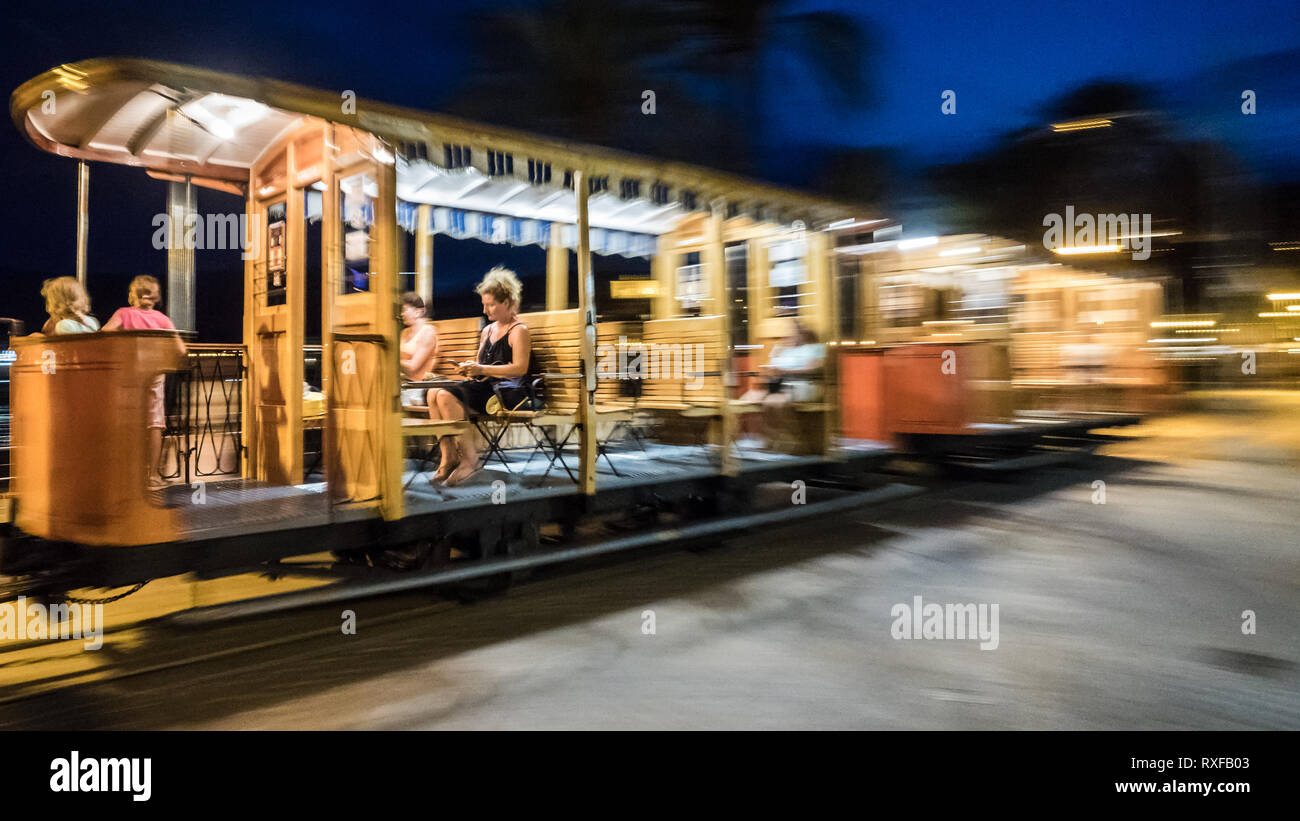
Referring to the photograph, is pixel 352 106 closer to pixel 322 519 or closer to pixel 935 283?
pixel 322 519

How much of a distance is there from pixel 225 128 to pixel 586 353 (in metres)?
2.64

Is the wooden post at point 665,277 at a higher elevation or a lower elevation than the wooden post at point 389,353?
higher

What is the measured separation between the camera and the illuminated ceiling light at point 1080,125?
113 ft

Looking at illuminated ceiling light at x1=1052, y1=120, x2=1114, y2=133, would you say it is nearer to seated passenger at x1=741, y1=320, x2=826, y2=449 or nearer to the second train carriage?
the second train carriage

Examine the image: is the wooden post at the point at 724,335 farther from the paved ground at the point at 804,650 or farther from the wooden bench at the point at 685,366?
the paved ground at the point at 804,650

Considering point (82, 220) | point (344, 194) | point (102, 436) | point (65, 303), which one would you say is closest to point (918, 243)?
point (344, 194)

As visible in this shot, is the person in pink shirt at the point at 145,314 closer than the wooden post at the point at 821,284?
Yes

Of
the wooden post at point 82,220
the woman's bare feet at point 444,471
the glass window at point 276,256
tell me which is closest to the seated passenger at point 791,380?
the woman's bare feet at point 444,471

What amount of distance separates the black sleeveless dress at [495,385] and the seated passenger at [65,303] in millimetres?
2146

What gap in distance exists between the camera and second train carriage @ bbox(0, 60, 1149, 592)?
3779 mm

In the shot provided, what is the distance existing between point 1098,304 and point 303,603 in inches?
547

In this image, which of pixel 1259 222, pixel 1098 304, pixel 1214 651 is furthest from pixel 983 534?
pixel 1259 222

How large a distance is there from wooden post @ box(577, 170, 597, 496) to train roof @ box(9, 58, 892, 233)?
0.26 metres
